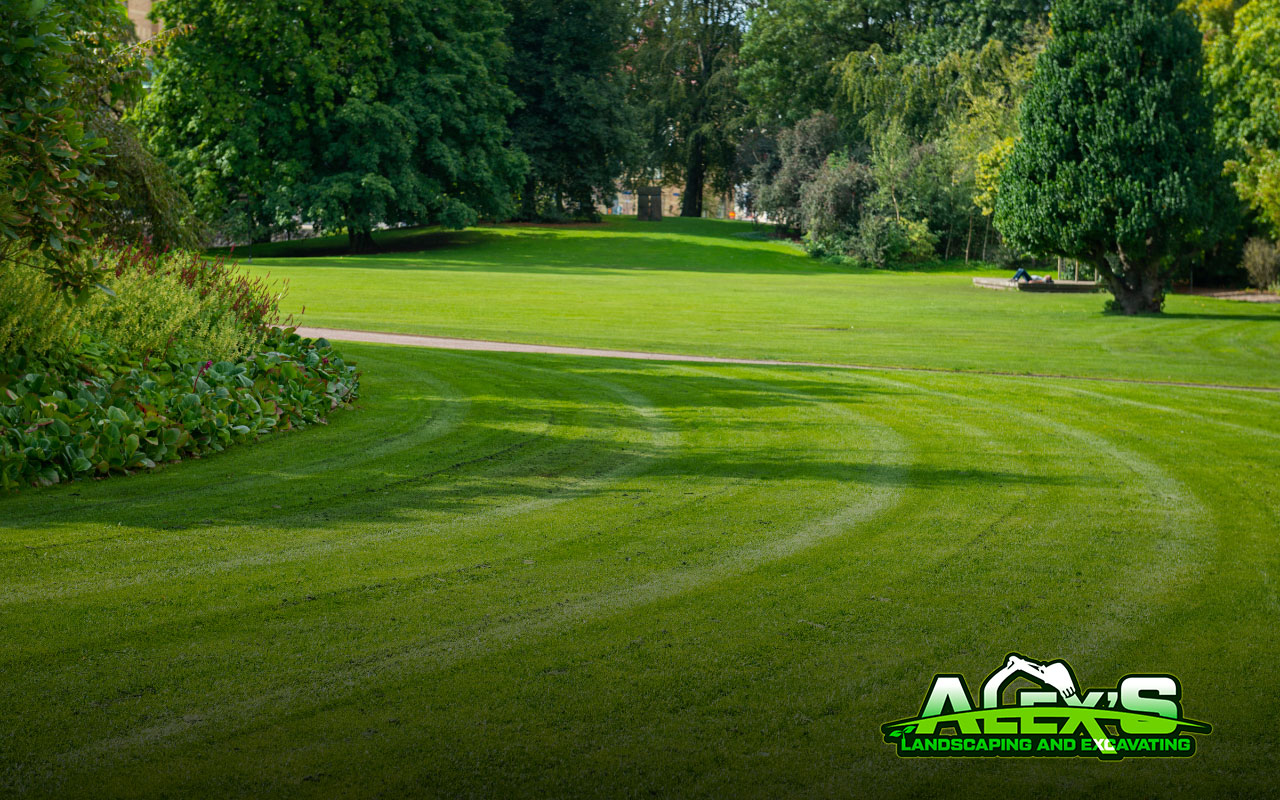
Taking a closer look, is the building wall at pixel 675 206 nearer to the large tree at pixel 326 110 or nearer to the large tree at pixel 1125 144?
the large tree at pixel 326 110

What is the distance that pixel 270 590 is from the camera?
4.85 meters

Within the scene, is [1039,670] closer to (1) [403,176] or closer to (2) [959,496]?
(2) [959,496]

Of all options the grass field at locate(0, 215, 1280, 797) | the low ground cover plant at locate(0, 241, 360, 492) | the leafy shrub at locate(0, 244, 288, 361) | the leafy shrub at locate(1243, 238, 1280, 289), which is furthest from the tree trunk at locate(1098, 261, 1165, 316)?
the leafy shrub at locate(0, 244, 288, 361)

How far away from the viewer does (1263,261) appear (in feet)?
118

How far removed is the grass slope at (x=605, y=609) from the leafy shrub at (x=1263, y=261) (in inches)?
1236

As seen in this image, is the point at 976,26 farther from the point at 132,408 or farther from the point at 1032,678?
the point at 1032,678

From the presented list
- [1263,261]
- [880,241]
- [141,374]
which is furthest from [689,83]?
[141,374]

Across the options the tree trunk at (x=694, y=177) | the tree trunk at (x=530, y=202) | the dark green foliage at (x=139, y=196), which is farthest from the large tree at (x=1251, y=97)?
the tree trunk at (x=530, y=202)

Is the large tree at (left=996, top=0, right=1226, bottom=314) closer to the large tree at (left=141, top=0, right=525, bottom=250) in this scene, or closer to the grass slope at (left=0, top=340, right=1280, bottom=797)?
the grass slope at (left=0, top=340, right=1280, bottom=797)

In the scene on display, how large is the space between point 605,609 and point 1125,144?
2639cm

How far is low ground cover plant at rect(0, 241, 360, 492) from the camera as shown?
23.6ft

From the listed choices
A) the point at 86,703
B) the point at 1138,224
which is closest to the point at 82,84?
the point at 86,703

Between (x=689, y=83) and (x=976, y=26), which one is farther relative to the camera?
(x=689, y=83)

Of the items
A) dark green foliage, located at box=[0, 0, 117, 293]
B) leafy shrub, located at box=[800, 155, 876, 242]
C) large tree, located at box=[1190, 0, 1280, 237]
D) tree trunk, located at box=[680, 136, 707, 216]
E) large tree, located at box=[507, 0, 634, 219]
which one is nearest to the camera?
dark green foliage, located at box=[0, 0, 117, 293]
